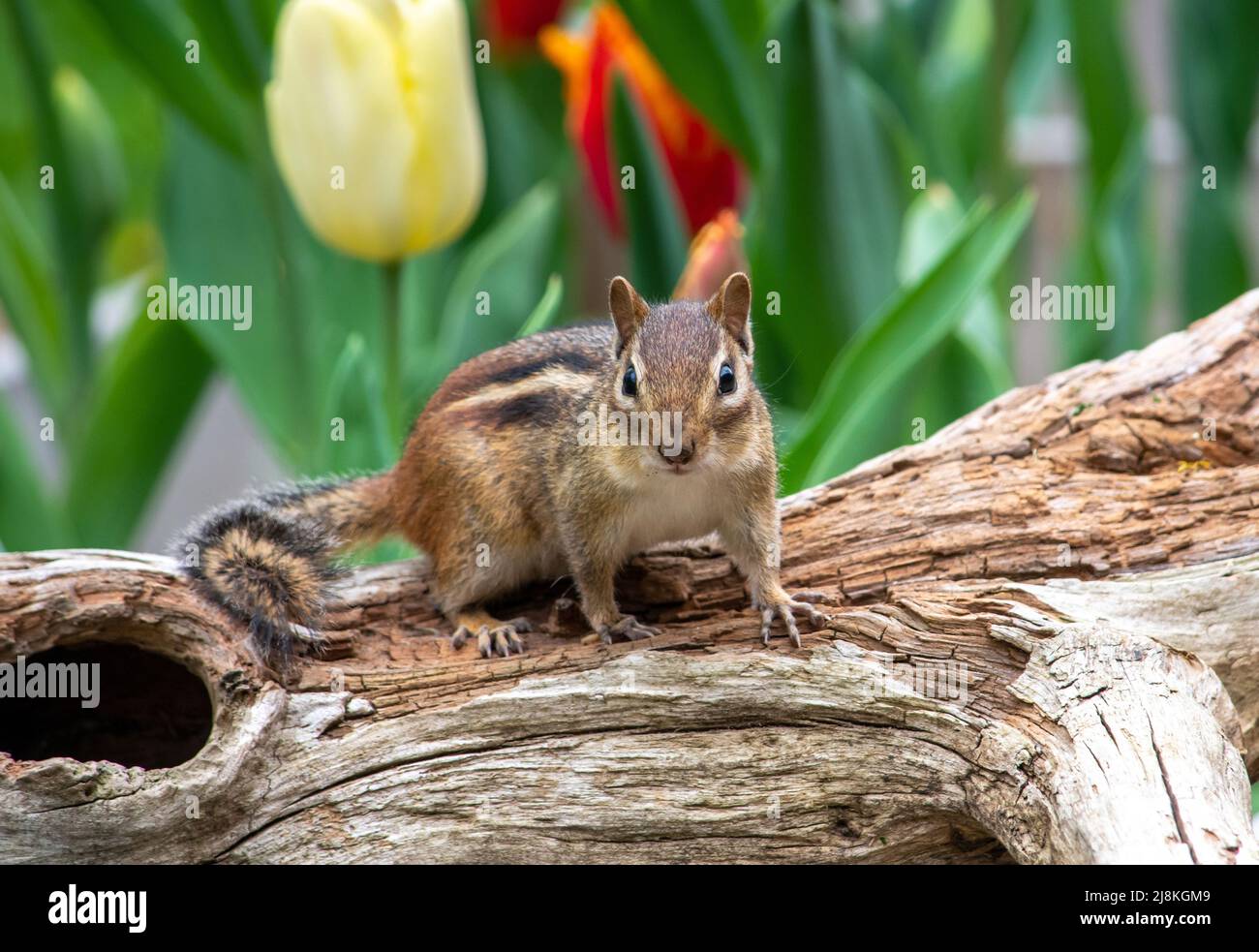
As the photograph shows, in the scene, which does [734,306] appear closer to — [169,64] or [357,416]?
[357,416]

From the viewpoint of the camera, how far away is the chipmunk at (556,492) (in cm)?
172

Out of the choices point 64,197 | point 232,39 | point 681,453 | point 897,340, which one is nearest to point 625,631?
point 681,453

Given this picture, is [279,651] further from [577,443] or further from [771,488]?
[771,488]

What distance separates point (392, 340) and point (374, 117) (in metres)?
0.37

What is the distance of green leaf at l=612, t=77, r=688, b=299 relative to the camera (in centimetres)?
278

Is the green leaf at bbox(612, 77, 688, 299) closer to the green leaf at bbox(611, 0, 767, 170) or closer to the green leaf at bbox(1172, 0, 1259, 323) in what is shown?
the green leaf at bbox(611, 0, 767, 170)

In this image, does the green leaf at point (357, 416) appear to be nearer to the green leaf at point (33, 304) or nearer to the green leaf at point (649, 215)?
the green leaf at point (649, 215)

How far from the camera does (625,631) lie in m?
1.81

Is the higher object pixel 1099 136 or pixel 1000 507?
pixel 1099 136

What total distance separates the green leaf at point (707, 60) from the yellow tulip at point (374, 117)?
0.44 meters

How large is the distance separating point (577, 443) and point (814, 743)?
50 cm

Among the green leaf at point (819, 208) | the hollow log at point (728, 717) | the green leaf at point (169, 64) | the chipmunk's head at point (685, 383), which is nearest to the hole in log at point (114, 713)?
the hollow log at point (728, 717)

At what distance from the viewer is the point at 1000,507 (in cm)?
191

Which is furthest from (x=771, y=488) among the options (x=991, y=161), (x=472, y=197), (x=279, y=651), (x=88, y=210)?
(x=88, y=210)
